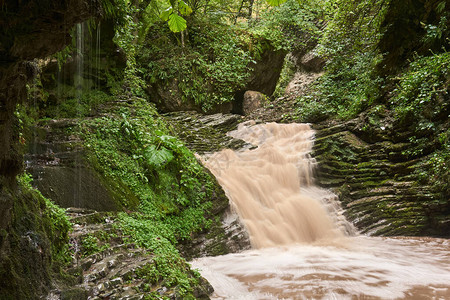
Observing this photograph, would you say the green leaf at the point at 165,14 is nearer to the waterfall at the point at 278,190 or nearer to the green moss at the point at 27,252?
the green moss at the point at 27,252

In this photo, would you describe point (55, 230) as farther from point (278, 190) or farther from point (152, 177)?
point (278, 190)

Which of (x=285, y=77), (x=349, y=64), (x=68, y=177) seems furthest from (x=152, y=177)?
(x=285, y=77)

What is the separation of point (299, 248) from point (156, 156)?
12.0 ft

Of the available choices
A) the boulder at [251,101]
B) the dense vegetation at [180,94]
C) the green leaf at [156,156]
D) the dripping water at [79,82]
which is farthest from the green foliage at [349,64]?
the dripping water at [79,82]

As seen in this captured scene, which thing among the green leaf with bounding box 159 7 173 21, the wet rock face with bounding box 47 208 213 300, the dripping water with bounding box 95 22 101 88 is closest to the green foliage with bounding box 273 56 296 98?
the dripping water with bounding box 95 22 101 88

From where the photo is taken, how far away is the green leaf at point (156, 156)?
6.23 metres

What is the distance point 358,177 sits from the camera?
8.84 metres

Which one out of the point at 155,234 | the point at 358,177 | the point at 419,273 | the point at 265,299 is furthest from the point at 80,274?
the point at 358,177

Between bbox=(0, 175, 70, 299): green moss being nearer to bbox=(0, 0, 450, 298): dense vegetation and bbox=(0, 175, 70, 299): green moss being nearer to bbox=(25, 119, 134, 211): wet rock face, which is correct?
bbox=(0, 0, 450, 298): dense vegetation

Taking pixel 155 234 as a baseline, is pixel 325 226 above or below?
below

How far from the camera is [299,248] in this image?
6.92 meters

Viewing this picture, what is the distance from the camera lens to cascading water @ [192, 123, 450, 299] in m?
4.63

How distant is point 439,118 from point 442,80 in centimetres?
93

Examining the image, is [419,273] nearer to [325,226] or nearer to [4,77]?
[325,226]
